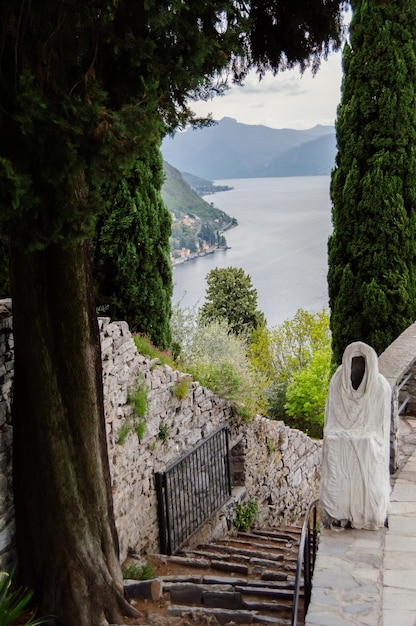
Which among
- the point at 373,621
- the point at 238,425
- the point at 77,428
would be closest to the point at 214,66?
the point at 77,428

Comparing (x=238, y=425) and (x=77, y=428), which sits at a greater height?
(x=77, y=428)

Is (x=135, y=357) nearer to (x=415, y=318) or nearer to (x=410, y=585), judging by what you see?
(x=410, y=585)

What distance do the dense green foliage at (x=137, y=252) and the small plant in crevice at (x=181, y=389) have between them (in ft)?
5.83

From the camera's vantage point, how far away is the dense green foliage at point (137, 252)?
962 cm

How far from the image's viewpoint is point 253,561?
7.33 meters

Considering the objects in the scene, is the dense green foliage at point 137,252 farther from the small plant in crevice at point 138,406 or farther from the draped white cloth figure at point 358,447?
the draped white cloth figure at point 358,447

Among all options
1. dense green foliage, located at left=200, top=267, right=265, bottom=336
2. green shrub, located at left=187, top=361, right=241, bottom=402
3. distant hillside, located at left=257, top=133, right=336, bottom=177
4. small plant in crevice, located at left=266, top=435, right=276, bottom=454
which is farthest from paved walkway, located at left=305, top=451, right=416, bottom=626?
distant hillside, located at left=257, top=133, right=336, bottom=177

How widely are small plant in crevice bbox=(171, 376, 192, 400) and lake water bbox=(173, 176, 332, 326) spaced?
379 inches

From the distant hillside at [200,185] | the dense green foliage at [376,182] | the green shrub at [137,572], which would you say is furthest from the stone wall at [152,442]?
the distant hillside at [200,185]

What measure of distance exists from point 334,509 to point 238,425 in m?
4.71

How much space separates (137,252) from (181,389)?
8.26 feet

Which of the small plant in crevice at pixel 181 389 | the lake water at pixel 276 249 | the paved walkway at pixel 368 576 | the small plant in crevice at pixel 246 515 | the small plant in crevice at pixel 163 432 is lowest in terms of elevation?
the small plant in crevice at pixel 246 515

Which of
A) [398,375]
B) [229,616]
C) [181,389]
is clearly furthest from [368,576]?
[181,389]

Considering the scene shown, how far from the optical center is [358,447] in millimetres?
5078
